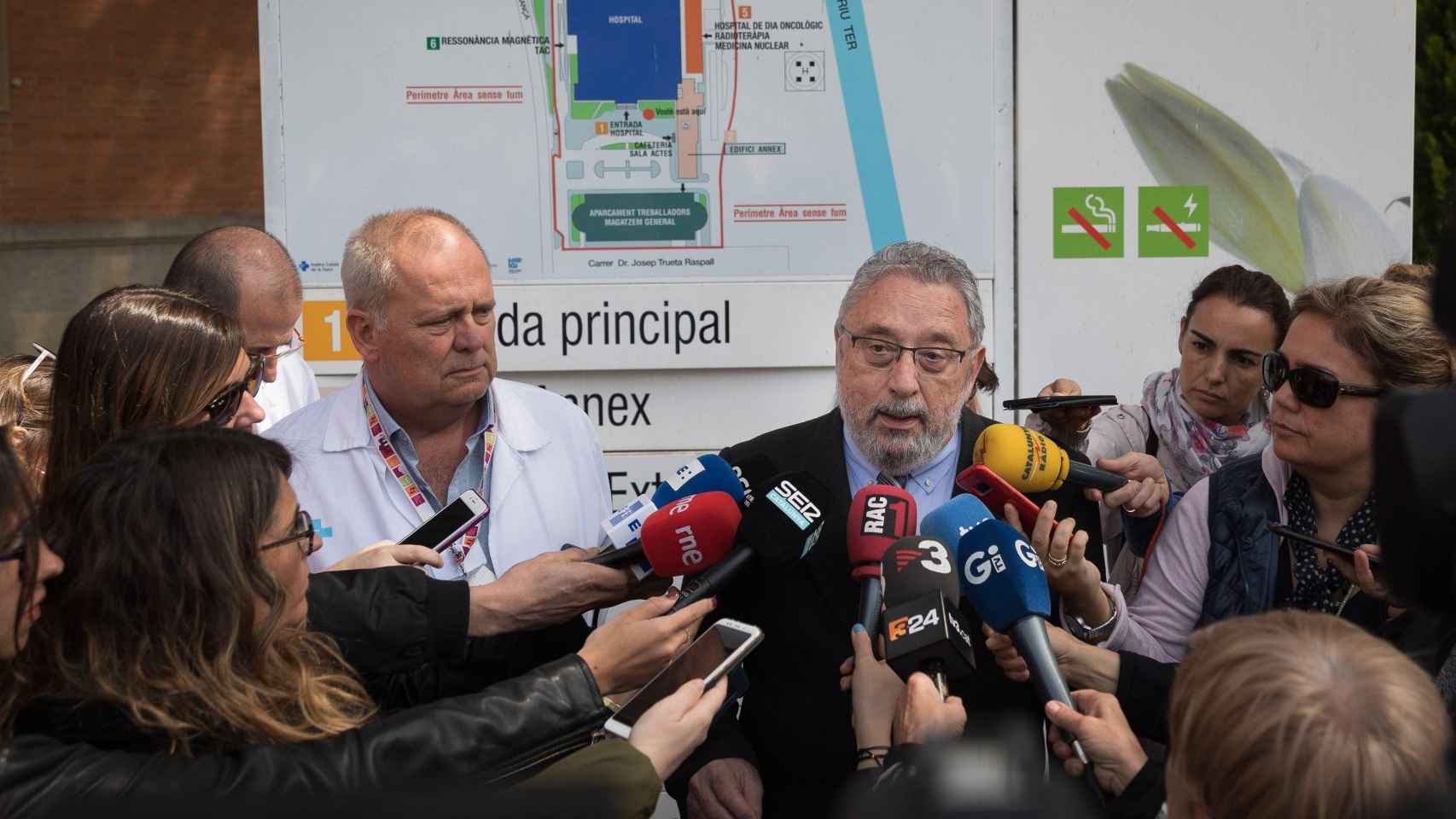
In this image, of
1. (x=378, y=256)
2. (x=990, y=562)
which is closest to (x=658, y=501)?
(x=990, y=562)

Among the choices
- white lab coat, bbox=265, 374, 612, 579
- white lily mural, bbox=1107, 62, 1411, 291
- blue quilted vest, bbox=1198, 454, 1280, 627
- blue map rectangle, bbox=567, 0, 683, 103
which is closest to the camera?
blue quilted vest, bbox=1198, 454, 1280, 627

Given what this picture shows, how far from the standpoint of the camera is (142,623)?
1.90 meters

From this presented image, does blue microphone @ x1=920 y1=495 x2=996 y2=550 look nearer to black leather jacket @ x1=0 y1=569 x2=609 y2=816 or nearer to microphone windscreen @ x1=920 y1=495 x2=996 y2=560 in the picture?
microphone windscreen @ x1=920 y1=495 x2=996 y2=560

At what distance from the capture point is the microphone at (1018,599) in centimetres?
218

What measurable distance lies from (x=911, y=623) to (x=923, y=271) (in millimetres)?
1187

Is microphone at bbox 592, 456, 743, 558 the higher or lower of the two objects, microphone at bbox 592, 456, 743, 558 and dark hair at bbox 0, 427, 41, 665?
the lower

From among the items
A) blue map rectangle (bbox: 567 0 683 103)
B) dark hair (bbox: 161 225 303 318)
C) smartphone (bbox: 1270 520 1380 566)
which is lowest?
smartphone (bbox: 1270 520 1380 566)

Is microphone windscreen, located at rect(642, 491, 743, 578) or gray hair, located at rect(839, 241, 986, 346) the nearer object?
microphone windscreen, located at rect(642, 491, 743, 578)

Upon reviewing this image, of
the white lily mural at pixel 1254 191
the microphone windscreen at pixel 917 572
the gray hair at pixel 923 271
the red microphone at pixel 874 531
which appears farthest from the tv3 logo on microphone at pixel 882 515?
the white lily mural at pixel 1254 191

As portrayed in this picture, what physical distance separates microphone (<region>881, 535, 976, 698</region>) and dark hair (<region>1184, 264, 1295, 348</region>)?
1872 mm

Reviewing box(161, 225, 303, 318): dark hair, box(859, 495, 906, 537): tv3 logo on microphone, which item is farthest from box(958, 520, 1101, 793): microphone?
box(161, 225, 303, 318): dark hair

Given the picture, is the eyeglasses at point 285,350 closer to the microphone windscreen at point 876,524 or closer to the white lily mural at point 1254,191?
the microphone windscreen at point 876,524

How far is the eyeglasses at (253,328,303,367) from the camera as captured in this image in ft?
12.7

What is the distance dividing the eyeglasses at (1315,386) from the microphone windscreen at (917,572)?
0.98 metres
